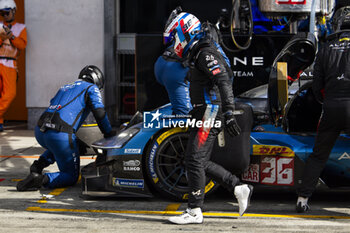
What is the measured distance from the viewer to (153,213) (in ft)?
18.7

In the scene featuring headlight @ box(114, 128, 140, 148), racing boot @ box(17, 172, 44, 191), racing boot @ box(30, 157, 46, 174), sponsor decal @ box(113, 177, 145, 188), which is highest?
headlight @ box(114, 128, 140, 148)

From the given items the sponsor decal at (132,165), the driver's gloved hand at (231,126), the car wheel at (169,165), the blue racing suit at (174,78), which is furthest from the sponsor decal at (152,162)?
the driver's gloved hand at (231,126)

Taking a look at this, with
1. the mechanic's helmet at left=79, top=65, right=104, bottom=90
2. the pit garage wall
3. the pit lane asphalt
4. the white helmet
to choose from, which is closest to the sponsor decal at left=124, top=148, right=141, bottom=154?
the pit lane asphalt

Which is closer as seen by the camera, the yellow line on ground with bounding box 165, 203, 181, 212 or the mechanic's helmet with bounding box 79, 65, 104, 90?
the yellow line on ground with bounding box 165, 203, 181, 212

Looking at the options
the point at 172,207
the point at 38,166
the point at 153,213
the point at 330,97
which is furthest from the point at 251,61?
the point at 153,213

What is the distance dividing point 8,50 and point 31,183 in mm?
5614

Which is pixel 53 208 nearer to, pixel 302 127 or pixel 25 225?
pixel 25 225

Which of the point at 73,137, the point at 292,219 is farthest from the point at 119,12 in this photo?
the point at 292,219

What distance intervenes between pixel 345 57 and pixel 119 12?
7.82 metres

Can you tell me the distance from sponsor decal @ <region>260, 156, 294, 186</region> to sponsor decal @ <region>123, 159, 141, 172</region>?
1.20 m

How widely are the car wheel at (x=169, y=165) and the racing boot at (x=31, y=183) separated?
4.44 ft

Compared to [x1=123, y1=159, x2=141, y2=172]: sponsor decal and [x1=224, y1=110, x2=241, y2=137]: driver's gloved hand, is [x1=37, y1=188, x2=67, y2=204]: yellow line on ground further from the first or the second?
[x1=224, y1=110, x2=241, y2=137]: driver's gloved hand

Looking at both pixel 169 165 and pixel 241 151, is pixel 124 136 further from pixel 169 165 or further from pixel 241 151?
pixel 241 151

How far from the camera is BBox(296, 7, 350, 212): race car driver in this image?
18.0 ft
